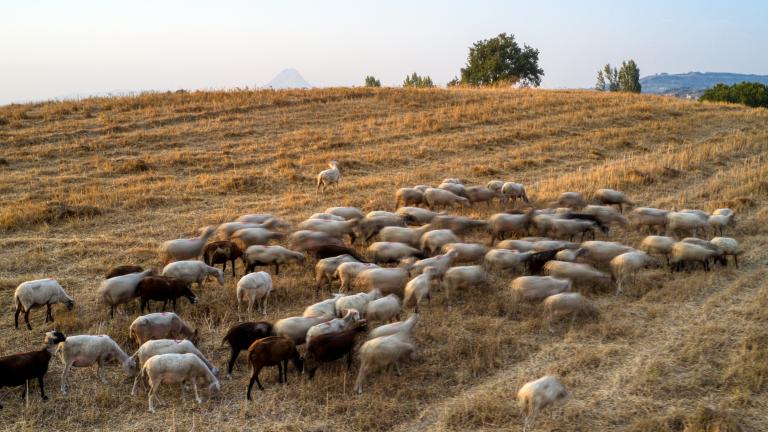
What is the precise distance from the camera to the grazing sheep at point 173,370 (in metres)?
6.80

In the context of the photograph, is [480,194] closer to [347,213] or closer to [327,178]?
[347,213]

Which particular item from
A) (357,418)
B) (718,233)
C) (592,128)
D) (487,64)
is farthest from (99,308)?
(487,64)

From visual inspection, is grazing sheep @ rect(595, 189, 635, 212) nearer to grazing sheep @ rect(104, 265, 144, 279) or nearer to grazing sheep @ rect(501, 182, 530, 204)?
grazing sheep @ rect(501, 182, 530, 204)

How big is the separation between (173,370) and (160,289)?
8.21 ft

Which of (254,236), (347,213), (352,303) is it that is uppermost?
(347,213)

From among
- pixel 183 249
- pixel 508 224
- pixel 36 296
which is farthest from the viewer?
pixel 508 224

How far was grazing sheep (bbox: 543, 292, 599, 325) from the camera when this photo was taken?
A: 8.60 m

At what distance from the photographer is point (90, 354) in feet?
24.0

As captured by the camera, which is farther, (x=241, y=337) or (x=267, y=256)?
(x=267, y=256)

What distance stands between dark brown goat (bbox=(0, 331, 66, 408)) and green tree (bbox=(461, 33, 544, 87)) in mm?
52110

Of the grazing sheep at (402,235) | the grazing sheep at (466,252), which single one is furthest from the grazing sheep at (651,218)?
the grazing sheep at (402,235)

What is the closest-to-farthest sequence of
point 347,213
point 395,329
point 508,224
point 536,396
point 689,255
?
point 536,396
point 395,329
point 689,255
point 508,224
point 347,213

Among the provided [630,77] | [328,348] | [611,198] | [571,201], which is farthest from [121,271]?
[630,77]

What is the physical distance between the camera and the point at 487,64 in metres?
56.8
